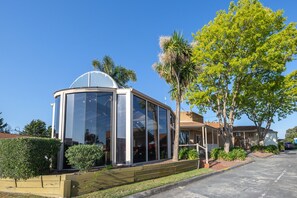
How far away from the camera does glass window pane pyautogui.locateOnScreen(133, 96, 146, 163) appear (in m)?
13.1

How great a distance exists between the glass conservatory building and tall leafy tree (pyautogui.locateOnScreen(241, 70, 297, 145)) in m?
12.6

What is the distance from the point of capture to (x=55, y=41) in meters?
18.6

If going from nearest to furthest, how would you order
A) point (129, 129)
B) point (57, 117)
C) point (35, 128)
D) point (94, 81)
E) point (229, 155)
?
1. point (57, 117)
2. point (129, 129)
3. point (94, 81)
4. point (229, 155)
5. point (35, 128)

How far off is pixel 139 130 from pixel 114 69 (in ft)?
55.2

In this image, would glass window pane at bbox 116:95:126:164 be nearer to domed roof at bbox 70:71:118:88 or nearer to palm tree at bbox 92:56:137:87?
domed roof at bbox 70:71:118:88

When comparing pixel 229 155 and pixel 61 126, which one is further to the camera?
pixel 229 155

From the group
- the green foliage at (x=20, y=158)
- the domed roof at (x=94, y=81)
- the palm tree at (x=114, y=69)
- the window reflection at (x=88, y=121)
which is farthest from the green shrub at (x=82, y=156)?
the palm tree at (x=114, y=69)

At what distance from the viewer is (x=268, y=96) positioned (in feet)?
78.5

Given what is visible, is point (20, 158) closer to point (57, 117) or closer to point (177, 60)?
point (57, 117)

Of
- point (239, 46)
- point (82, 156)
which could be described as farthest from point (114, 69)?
point (82, 156)

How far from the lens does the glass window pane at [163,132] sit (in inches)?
651

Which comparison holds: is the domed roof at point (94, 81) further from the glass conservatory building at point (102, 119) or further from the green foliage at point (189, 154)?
the green foliage at point (189, 154)

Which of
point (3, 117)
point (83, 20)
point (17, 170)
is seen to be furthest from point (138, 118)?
point (3, 117)

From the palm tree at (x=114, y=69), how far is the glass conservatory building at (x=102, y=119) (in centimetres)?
1565
